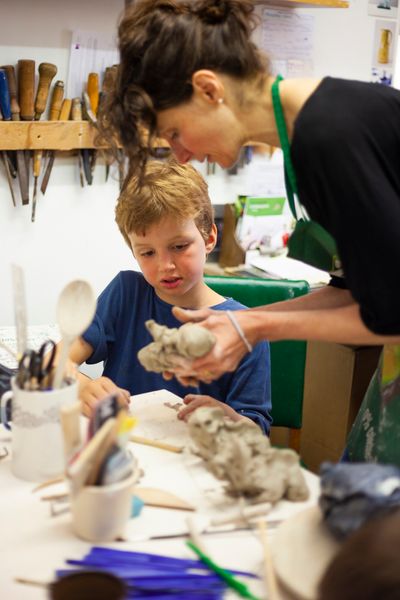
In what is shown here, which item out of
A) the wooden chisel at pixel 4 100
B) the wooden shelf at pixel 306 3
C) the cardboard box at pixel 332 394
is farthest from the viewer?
the wooden shelf at pixel 306 3

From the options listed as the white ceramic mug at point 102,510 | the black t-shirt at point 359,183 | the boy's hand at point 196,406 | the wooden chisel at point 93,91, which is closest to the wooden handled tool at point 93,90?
the wooden chisel at point 93,91

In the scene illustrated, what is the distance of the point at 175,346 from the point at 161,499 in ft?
0.90

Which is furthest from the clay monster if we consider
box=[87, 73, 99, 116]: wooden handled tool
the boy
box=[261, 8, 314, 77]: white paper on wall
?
box=[261, 8, 314, 77]: white paper on wall

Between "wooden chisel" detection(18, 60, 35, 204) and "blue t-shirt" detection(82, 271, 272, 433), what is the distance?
3.44 ft

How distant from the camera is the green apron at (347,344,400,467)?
4.53 ft

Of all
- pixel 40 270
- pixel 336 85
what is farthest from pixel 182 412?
pixel 40 270

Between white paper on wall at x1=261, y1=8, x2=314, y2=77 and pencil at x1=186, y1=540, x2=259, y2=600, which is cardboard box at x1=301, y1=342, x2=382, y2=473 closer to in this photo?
white paper on wall at x1=261, y1=8, x2=314, y2=77

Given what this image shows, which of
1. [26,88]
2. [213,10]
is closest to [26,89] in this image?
[26,88]

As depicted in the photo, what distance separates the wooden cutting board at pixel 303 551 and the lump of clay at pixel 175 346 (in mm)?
347

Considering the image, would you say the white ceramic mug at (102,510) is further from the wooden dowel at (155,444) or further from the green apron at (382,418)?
the green apron at (382,418)

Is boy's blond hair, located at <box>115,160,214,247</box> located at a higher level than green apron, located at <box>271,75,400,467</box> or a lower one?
higher

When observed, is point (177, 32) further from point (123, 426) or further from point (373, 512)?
point (373, 512)

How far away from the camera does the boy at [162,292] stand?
1.71 metres

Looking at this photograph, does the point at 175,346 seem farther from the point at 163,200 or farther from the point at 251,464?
the point at 163,200
